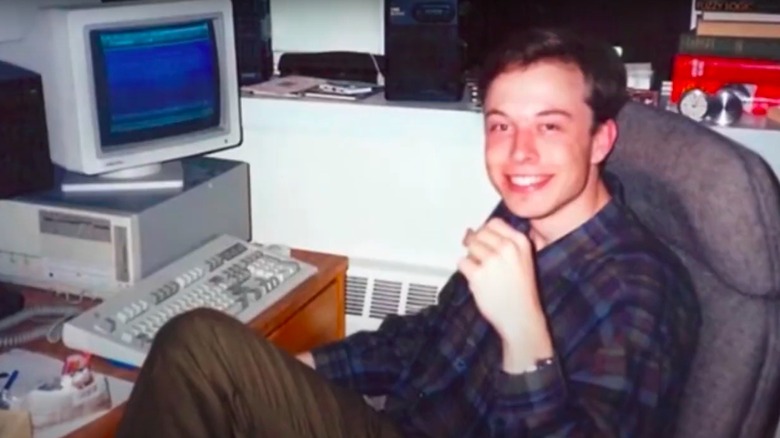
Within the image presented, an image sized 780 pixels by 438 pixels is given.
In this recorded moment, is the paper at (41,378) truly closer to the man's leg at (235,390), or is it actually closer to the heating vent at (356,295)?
the man's leg at (235,390)

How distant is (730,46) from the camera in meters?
1.90

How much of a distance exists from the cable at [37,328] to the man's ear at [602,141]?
34.9 inches

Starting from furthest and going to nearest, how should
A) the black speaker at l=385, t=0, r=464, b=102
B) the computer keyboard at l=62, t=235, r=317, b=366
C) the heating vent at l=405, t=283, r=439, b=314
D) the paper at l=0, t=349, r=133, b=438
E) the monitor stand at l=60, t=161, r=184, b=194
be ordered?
the heating vent at l=405, t=283, r=439, b=314 → the black speaker at l=385, t=0, r=464, b=102 → the monitor stand at l=60, t=161, r=184, b=194 → the computer keyboard at l=62, t=235, r=317, b=366 → the paper at l=0, t=349, r=133, b=438

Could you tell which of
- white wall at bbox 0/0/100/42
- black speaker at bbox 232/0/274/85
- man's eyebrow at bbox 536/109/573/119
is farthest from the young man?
black speaker at bbox 232/0/274/85

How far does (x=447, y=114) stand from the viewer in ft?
6.58

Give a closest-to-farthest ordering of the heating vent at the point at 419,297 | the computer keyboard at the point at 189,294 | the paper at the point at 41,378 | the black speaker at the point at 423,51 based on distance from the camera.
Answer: the paper at the point at 41,378 < the computer keyboard at the point at 189,294 < the black speaker at the point at 423,51 < the heating vent at the point at 419,297

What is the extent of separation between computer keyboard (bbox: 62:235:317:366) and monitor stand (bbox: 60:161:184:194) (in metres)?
0.14

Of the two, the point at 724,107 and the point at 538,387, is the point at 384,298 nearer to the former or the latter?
the point at 724,107

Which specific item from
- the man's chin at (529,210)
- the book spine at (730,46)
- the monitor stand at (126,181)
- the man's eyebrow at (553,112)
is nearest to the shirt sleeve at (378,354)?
the man's chin at (529,210)

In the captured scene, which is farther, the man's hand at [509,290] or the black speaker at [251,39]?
the black speaker at [251,39]

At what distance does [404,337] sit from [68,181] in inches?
27.8

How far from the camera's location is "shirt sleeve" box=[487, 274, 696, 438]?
120 centimetres

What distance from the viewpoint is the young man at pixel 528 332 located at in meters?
1.22

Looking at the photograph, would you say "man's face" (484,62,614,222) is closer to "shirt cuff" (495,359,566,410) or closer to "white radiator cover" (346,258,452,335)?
"shirt cuff" (495,359,566,410)
